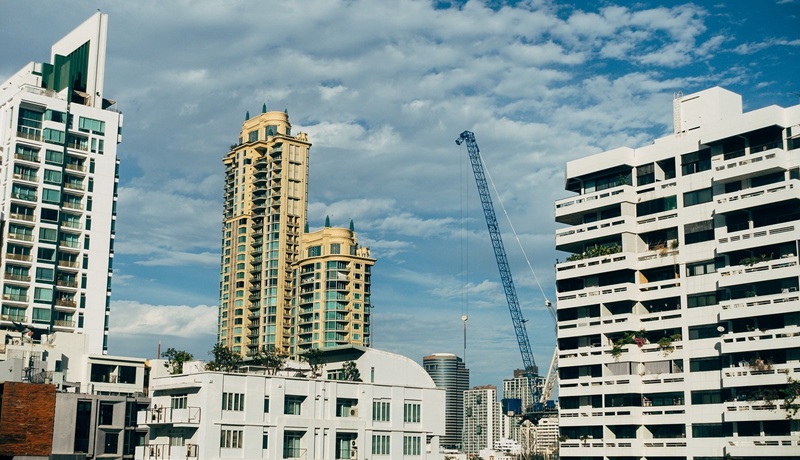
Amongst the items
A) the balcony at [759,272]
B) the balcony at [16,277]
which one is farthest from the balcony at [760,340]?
the balcony at [16,277]

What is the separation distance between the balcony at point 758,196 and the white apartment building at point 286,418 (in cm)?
4297

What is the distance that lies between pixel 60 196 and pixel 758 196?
119 meters

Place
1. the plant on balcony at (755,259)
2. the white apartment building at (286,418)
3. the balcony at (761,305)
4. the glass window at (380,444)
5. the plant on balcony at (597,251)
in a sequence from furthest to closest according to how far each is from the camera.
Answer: the plant on balcony at (597,251), the glass window at (380,444), the white apartment building at (286,418), the plant on balcony at (755,259), the balcony at (761,305)

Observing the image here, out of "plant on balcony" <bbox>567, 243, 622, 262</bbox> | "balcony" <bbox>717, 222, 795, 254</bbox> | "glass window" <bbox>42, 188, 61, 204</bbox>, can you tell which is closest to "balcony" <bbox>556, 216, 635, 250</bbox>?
"plant on balcony" <bbox>567, 243, 622, 262</bbox>

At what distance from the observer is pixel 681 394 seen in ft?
349

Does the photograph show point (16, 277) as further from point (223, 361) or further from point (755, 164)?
A: point (755, 164)

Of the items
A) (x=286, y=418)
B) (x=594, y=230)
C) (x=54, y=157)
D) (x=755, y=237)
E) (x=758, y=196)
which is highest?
(x=54, y=157)

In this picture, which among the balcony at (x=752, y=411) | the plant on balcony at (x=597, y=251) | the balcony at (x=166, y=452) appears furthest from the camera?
the plant on balcony at (x=597, y=251)

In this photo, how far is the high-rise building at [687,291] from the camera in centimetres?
9775

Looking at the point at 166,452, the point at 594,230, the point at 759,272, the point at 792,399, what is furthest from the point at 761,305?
the point at 166,452

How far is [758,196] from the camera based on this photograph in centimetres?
10088

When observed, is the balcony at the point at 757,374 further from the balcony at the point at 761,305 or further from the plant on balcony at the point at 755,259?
the plant on balcony at the point at 755,259

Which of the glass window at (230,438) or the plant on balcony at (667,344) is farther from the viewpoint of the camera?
the plant on balcony at (667,344)

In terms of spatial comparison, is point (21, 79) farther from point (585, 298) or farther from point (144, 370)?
point (585, 298)
